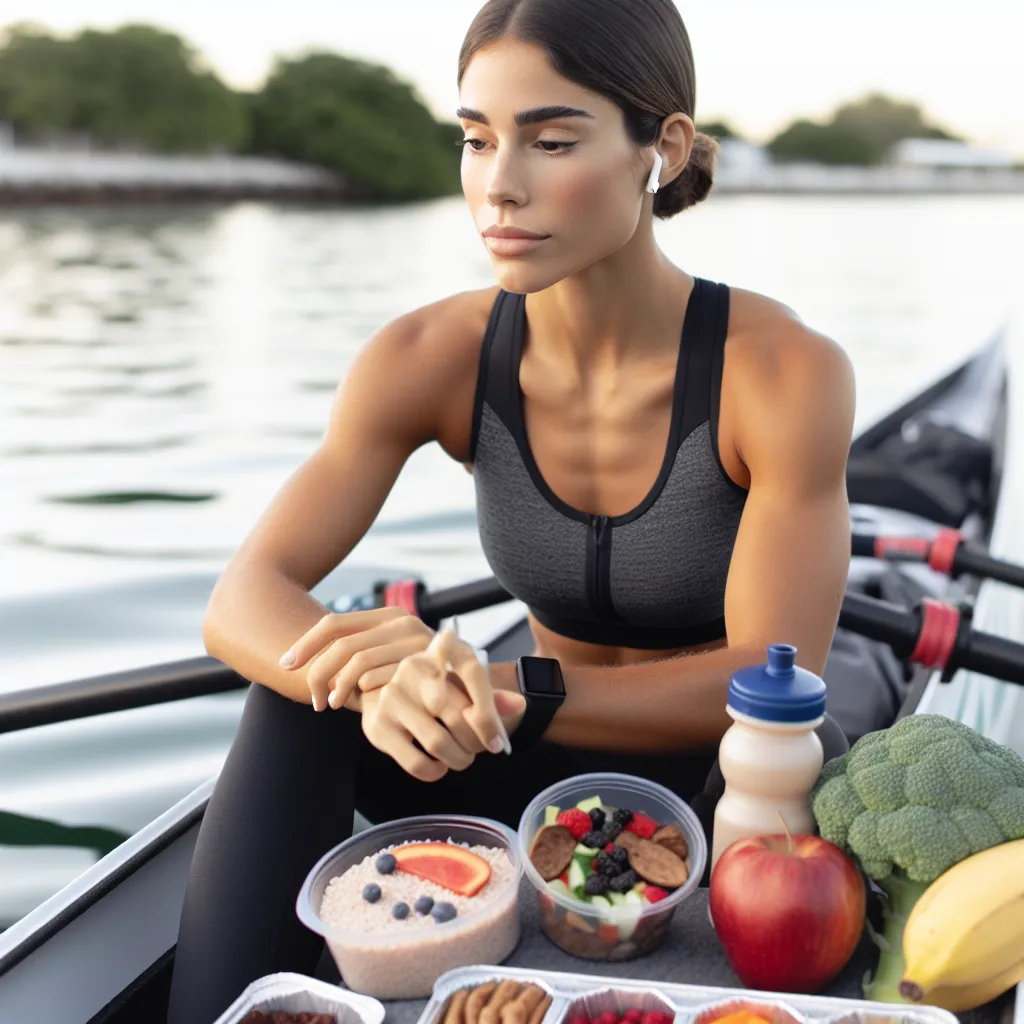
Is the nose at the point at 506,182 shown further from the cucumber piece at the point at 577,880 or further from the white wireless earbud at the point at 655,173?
the cucumber piece at the point at 577,880

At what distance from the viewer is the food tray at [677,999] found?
107 centimetres

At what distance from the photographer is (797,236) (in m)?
37.7

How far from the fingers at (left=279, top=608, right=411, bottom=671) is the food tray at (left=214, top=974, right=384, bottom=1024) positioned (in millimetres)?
356

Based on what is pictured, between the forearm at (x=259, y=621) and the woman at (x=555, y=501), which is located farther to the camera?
the forearm at (x=259, y=621)

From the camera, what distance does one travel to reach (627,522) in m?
1.70

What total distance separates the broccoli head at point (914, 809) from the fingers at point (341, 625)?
0.50 meters

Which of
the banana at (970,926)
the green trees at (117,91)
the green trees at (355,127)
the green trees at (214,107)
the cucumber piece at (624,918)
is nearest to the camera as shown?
the banana at (970,926)

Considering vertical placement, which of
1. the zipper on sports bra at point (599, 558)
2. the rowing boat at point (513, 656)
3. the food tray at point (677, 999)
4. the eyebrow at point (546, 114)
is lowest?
the rowing boat at point (513, 656)

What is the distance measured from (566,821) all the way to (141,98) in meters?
49.5

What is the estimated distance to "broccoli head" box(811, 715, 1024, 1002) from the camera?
110 centimetres

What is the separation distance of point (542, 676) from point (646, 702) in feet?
0.44

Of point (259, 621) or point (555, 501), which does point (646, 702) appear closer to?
point (555, 501)

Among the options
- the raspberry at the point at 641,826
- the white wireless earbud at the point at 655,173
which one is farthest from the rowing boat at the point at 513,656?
the white wireless earbud at the point at 655,173

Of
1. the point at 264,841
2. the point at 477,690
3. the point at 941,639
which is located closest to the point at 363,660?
the point at 477,690
